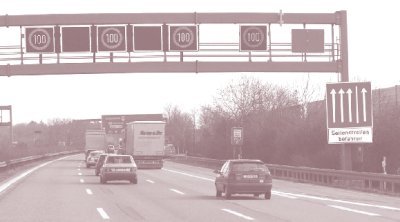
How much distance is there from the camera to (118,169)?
115ft

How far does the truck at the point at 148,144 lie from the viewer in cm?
5884

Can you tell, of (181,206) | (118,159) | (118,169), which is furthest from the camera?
(118,159)

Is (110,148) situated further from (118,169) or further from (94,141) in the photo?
(118,169)

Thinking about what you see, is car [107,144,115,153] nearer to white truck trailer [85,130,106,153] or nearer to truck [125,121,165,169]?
white truck trailer [85,130,106,153]

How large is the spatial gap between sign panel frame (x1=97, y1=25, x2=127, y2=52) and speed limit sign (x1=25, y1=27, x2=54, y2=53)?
1940 millimetres

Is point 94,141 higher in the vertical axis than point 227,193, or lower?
higher

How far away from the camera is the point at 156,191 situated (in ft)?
97.3


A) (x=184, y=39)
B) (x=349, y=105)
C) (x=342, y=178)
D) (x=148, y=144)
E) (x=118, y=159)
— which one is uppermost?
(x=184, y=39)

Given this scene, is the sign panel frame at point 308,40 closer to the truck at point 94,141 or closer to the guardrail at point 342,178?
the guardrail at point 342,178

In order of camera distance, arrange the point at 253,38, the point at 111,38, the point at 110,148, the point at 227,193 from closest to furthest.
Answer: the point at 227,193 < the point at 111,38 < the point at 253,38 < the point at 110,148

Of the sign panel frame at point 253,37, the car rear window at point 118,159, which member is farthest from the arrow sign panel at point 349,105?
the car rear window at point 118,159

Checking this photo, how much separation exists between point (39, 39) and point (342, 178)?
15.0 meters

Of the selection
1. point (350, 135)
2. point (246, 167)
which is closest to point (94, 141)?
point (350, 135)

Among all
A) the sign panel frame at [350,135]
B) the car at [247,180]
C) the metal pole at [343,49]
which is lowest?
the car at [247,180]
